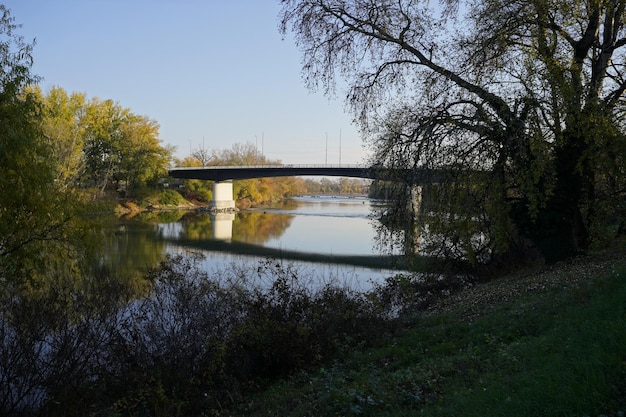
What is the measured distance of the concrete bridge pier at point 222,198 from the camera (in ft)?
261

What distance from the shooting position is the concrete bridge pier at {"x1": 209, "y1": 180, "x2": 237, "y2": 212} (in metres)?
79.4

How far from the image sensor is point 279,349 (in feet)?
34.0

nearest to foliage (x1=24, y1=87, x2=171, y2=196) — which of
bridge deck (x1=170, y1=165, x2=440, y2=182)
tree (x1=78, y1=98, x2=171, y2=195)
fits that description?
tree (x1=78, y1=98, x2=171, y2=195)

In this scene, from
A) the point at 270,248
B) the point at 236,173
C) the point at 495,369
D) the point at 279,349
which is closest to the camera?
the point at 495,369

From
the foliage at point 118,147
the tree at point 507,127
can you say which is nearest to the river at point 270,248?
the tree at point 507,127

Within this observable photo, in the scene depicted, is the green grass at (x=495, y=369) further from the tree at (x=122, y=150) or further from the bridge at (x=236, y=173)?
the tree at (x=122, y=150)

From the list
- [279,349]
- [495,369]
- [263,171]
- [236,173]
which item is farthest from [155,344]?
[236,173]

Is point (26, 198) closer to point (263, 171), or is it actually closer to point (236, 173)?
point (263, 171)

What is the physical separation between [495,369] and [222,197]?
7621cm

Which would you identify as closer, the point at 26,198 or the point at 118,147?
the point at 26,198

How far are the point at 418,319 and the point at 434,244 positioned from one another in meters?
6.62

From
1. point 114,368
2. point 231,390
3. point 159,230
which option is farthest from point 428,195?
point 159,230

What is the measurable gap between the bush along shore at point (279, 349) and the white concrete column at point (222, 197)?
6829cm

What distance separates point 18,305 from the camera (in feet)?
30.3
